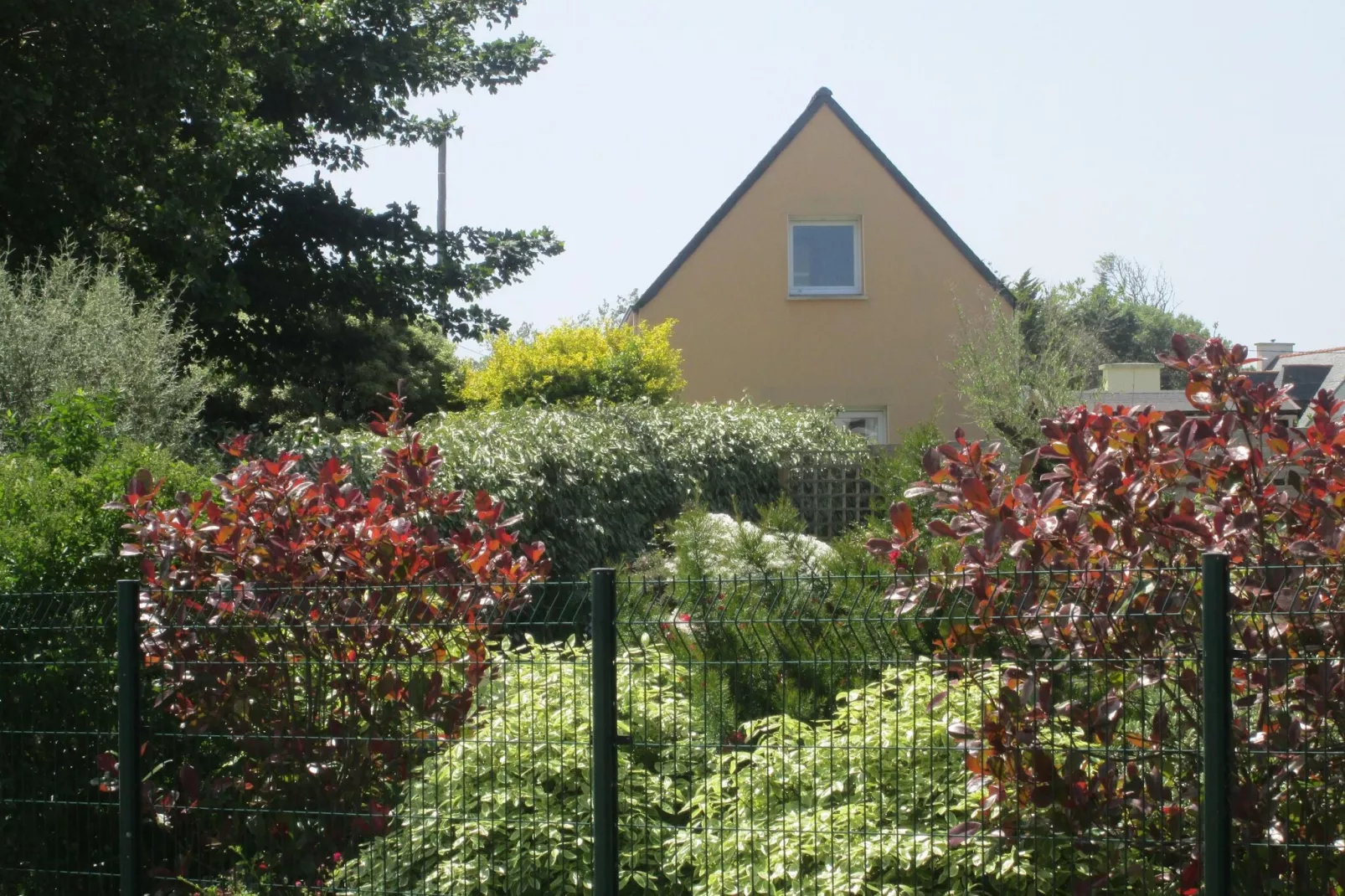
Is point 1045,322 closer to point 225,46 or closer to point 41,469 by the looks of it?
point 225,46

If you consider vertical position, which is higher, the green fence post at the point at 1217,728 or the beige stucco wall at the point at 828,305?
the beige stucco wall at the point at 828,305

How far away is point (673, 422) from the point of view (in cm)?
1250

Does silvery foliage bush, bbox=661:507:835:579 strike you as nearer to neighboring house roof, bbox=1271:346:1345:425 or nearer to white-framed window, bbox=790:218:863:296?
white-framed window, bbox=790:218:863:296

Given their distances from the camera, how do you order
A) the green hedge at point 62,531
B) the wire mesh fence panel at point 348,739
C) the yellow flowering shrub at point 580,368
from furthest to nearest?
the yellow flowering shrub at point 580,368 → the green hedge at point 62,531 → the wire mesh fence panel at point 348,739

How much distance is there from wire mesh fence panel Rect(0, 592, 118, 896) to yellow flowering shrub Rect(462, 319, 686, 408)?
389 inches

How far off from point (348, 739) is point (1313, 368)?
40.8 m

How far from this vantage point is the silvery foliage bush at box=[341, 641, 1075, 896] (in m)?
3.72

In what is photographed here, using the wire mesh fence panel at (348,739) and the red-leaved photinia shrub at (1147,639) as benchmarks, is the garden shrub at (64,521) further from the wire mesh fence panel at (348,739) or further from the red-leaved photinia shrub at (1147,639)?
the red-leaved photinia shrub at (1147,639)

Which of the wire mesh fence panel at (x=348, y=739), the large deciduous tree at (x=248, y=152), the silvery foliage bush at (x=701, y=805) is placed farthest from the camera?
the large deciduous tree at (x=248, y=152)

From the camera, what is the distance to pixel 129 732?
466cm

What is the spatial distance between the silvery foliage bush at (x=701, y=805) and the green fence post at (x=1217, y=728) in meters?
0.49

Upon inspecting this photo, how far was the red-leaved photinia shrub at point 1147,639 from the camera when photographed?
11.6 ft

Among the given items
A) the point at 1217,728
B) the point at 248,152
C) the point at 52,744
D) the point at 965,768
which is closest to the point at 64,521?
the point at 52,744

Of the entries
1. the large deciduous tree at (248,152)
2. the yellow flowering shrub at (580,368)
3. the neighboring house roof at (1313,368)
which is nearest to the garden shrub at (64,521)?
the large deciduous tree at (248,152)
